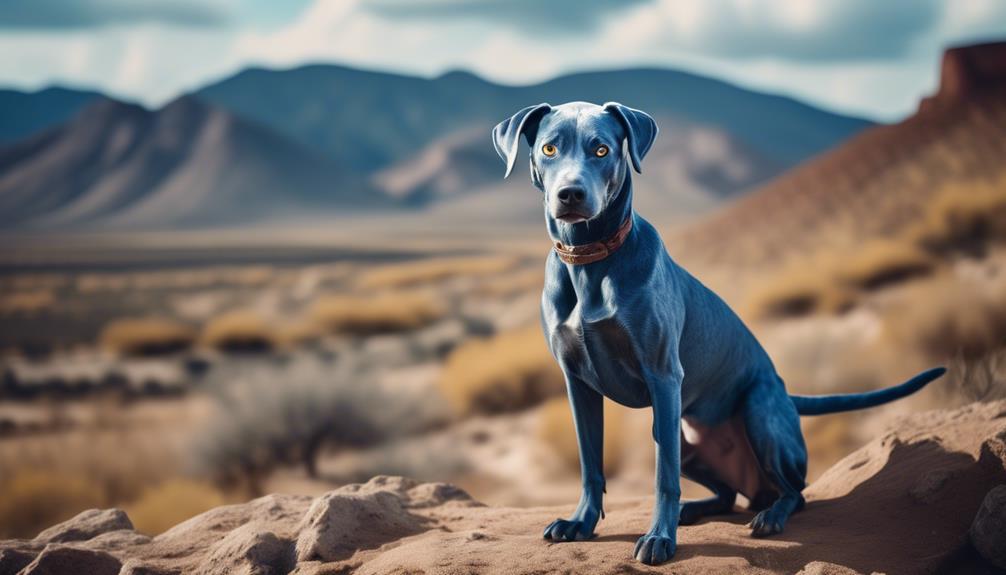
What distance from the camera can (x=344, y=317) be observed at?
27422 mm

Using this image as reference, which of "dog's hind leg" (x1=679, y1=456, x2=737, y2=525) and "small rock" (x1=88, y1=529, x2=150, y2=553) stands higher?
"dog's hind leg" (x1=679, y1=456, x2=737, y2=525)

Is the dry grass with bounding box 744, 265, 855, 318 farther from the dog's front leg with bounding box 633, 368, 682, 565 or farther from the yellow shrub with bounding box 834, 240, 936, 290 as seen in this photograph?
the dog's front leg with bounding box 633, 368, 682, 565

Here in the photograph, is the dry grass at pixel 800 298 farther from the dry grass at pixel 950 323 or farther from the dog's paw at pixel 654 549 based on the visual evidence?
the dog's paw at pixel 654 549

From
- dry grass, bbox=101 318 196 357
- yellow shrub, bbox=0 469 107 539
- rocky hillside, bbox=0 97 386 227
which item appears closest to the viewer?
yellow shrub, bbox=0 469 107 539

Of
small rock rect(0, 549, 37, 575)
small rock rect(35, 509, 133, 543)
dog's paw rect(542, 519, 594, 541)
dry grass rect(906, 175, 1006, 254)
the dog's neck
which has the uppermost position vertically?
the dog's neck

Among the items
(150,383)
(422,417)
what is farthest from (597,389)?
(150,383)

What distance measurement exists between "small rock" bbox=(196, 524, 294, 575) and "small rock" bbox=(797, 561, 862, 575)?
8.90 ft

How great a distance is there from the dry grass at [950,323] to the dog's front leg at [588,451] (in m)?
10.3

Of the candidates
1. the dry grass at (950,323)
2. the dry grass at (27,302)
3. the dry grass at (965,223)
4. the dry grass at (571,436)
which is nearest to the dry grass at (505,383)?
the dry grass at (571,436)

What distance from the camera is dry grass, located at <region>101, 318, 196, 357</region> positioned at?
24.6 m

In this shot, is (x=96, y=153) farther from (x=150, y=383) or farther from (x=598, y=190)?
(x=598, y=190)

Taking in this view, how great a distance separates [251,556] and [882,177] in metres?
26.1

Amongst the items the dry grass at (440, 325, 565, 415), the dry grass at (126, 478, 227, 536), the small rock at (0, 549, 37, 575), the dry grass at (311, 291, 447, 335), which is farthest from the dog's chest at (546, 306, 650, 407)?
the dry grass at (311, 291, 447, 335)

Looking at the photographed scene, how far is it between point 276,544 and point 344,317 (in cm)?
2213
